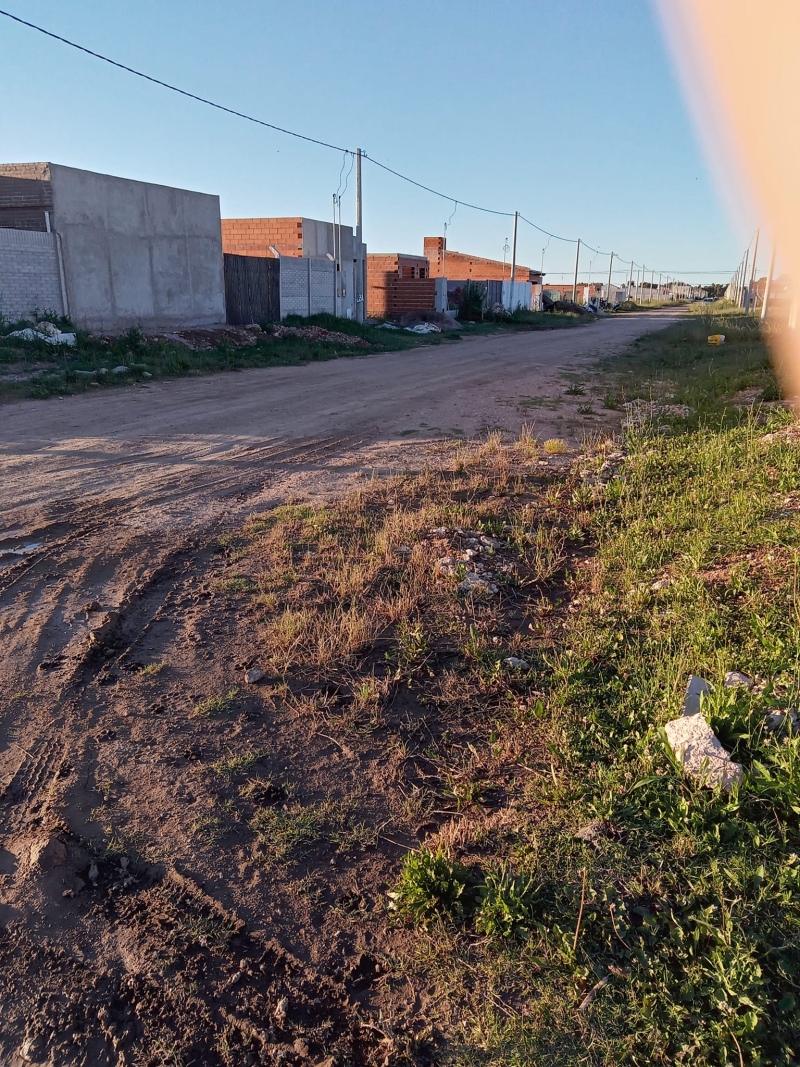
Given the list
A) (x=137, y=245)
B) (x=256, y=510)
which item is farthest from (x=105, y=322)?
(x=256, y=510)

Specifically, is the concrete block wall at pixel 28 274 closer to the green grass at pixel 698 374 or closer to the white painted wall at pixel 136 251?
the white painted wall at pixel 136 251

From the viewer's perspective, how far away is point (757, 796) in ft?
8.21

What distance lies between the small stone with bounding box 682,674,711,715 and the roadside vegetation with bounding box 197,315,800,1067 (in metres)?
0.06

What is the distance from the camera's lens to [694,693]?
3.05 m

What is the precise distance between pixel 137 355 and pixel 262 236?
17.2m

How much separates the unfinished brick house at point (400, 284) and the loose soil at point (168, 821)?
31.1 metres

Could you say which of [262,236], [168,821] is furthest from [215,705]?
[262,236]

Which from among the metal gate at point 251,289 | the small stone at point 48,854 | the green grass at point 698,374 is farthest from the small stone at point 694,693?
the metal gate at point 251,289

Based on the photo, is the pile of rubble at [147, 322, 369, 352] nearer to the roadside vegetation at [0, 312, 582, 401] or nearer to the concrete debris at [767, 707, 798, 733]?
the roadside vegetation at [0, 312, 582, 401]

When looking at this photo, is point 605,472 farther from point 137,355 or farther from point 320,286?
point 320,286

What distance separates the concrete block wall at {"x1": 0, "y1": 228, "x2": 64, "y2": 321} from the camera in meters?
15.5

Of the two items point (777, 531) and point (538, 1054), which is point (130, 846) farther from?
point (777, 531)

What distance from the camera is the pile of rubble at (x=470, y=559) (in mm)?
4602

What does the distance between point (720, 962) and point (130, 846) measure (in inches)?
76.6
